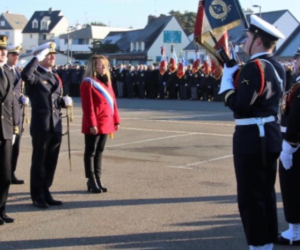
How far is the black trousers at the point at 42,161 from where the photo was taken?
8031 mm

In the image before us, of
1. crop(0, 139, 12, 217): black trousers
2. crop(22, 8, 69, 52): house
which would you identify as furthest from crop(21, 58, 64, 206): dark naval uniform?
crop(22, 8, 69, 52): house

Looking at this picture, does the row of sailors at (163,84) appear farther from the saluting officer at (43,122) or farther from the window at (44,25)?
the window at (44,25)

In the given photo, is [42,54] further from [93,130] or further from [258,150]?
[258,150]

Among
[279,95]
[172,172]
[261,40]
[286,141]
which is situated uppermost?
[261,40]

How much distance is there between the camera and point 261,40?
5.53 m

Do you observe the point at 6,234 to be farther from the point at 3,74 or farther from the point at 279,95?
the point at 279,95

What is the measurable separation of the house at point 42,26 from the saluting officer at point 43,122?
11813 cm

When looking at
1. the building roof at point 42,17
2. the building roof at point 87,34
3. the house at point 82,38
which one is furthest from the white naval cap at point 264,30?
the building roof at point 42,17

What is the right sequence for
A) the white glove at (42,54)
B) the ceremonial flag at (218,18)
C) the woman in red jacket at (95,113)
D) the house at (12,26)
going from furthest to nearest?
1. the house at (12,26)
2. the woman in red jacket at (95,113)
3. the white glove at (42,54)
4. the ceremonial flag at (218,18)

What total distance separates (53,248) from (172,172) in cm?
451

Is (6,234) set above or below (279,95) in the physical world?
below

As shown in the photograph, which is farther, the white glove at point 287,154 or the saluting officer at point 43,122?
the saluting officer at point 43,122

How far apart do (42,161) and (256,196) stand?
348cm

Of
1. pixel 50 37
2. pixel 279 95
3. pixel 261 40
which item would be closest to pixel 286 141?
pixel 279 95
